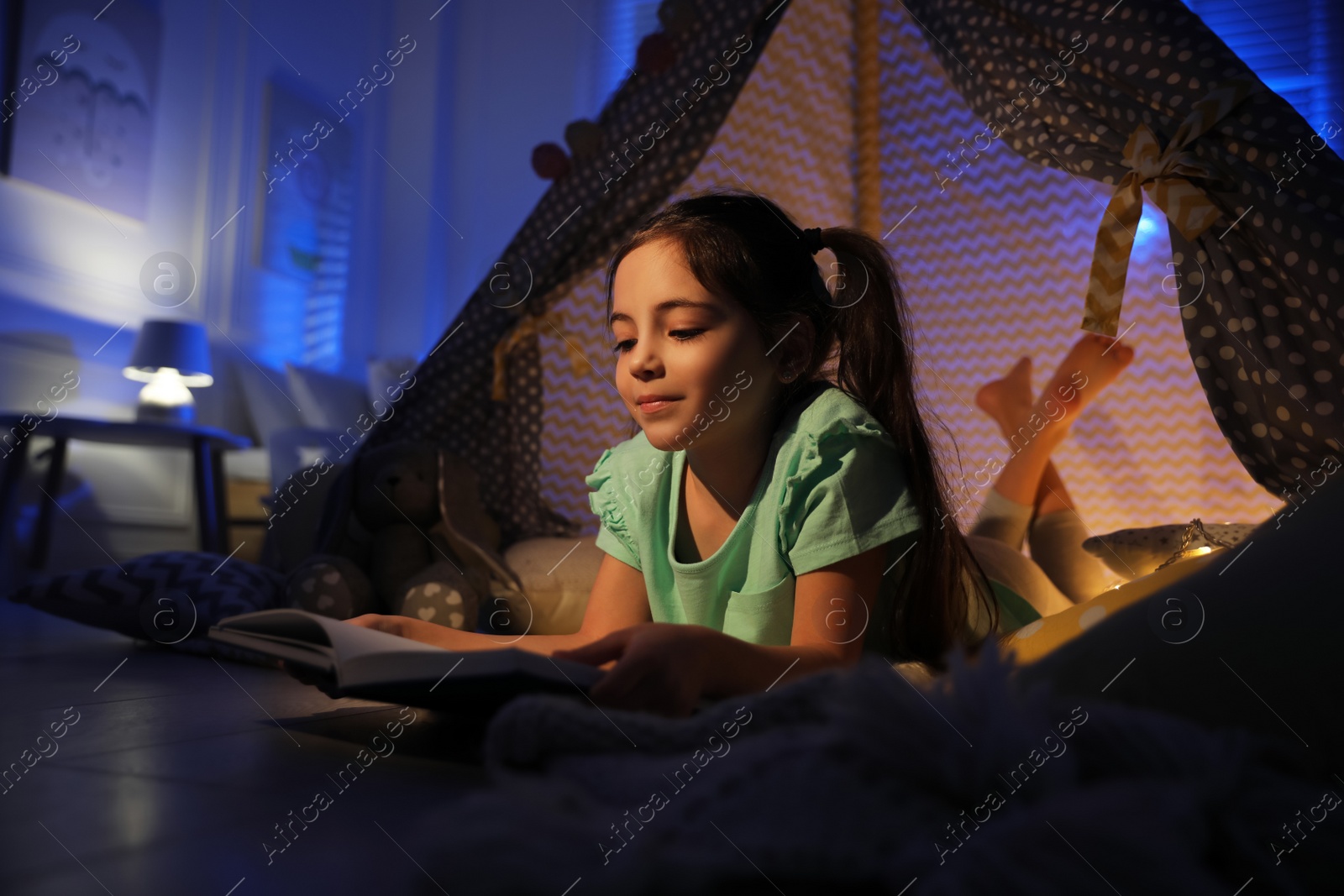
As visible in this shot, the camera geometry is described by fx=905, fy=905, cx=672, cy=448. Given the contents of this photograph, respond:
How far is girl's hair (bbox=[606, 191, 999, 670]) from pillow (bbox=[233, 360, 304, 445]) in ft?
8.70

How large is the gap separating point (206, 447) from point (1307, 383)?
8.89ft

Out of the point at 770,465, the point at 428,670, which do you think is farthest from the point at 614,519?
the point at 428,670

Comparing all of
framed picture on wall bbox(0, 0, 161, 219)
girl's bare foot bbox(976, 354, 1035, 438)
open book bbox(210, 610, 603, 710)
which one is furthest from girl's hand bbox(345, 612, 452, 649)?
framed picture on wall bbox(0, 0, 161, 219)

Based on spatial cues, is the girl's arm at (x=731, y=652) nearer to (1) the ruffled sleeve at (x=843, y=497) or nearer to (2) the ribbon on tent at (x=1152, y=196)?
(1) the ruffled sleeve at (x=843, y=497)

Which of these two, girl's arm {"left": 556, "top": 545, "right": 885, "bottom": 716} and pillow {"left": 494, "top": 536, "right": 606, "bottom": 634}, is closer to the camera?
girl's arm {"left": 556, "top": 545, "right": 885, "bottom": 716}

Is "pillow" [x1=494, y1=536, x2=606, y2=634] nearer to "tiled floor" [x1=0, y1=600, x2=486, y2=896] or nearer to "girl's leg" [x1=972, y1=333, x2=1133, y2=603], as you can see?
"tiled floor" [x1=0, y1=600, x2=486, y2=896]

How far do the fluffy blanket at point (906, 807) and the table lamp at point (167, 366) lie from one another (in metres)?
2.70

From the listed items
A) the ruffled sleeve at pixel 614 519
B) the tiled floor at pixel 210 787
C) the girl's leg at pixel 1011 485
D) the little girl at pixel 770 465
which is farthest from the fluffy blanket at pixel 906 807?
the girl's leg at pixel 1011 485

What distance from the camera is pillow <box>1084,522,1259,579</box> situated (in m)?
1.28

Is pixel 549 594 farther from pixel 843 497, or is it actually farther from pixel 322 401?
→ pixel 322 401

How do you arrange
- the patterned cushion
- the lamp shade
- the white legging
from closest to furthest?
the patterned cushion
the white legging
the lamp shade

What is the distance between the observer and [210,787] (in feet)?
1.71

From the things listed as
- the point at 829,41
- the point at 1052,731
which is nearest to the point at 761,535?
the point at 1052,731

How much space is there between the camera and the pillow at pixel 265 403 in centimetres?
330
